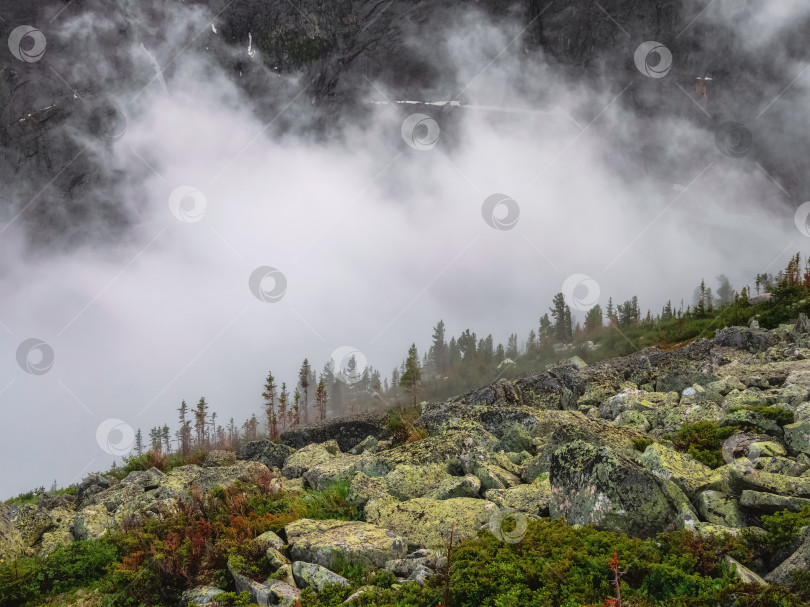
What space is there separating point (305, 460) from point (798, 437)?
12551 mm

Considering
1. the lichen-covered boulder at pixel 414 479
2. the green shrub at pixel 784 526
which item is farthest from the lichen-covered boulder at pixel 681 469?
the lichen-covered boulder at pixel 414 479

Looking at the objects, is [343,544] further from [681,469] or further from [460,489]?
[681,469]

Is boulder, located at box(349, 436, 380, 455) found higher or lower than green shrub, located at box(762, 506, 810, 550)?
higher

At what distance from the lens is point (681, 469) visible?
9.36 m

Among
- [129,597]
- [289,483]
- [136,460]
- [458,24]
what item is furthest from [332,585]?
[458,24]

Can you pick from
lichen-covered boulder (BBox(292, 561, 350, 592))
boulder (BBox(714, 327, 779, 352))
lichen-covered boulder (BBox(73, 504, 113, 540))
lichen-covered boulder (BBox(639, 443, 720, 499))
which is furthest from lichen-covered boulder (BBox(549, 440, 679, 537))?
boulder (BBox(714, 327, 779, 352))

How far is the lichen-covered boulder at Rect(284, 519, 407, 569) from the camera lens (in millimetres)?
8141

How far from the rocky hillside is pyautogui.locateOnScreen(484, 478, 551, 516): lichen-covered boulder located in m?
0.03

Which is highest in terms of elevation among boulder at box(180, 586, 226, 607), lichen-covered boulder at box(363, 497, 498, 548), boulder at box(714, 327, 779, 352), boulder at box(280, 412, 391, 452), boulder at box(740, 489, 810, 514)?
boulder at box(714, 327, 779, 352)

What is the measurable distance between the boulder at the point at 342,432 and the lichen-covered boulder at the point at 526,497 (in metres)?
11.9

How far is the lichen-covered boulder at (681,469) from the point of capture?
860 cm

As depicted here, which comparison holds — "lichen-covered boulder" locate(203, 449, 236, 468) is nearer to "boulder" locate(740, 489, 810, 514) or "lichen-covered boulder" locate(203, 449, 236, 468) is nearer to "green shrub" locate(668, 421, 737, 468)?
"green shrub" locate(668, 421, 737, 468)

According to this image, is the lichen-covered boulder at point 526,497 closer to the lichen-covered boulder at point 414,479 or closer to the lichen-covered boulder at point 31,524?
the lichen-covered boulder at point 414,479

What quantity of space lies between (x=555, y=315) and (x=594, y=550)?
10547 centimetres
